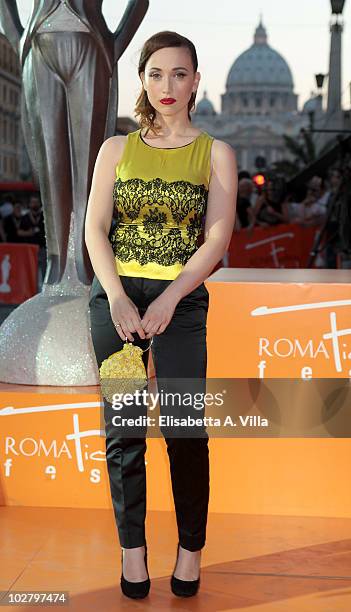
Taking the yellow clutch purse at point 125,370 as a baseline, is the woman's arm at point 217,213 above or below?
above

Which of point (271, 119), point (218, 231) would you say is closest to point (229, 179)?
point (218, 231)

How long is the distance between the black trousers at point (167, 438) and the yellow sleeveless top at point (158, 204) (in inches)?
2.2

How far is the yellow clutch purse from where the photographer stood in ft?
8.52

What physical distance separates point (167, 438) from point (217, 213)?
0.61m

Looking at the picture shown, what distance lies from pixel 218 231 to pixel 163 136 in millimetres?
285

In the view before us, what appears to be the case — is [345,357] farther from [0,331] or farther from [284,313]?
[0,331]

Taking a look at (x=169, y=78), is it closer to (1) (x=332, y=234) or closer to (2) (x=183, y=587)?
(2) (x=183, y=587)

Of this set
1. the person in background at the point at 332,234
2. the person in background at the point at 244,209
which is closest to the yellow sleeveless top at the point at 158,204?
the person in background at the point at 332,234

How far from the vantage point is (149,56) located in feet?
8.67

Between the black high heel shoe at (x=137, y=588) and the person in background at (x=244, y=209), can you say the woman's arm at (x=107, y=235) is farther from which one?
the person in background at (x=244, y=209)

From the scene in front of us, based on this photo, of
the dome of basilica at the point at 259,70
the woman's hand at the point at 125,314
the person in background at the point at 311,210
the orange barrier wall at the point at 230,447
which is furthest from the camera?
the dome of basilica at the point at 259,70

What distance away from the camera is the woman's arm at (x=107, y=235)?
2.55 m

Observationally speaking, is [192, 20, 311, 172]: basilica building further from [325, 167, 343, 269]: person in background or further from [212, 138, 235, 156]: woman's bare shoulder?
[212, 138, 235, 156]: woman's bare shoulder
